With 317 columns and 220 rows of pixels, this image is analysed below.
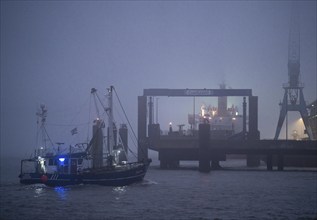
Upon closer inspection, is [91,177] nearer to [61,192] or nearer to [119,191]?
[61,192]

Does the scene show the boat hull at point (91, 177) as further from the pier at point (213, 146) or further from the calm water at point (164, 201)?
the pier at point (213, 146)

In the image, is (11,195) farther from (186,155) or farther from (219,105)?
(219,105)

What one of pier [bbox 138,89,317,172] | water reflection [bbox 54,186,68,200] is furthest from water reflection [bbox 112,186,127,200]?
pier [bbox 138,89,317,172]

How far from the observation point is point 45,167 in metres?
64.3

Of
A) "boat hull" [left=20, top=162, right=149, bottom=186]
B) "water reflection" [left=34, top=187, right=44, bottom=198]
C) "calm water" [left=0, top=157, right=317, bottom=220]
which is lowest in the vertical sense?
"water reflection" [left=34, top=187, right=44, bottom=198]

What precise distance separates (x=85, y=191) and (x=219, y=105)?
388 ft

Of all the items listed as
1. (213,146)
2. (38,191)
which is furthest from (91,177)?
(213,146)

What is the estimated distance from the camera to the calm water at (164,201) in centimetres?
Result: 4072

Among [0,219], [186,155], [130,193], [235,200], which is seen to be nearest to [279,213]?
[235,200]

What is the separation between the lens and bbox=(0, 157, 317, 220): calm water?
40.7 meters

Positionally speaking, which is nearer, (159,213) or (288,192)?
(159,213)

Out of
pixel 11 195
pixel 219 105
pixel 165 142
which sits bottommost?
pixel 11 195

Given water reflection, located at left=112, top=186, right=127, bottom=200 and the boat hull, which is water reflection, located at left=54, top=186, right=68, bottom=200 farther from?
water reflection, located at left=112, top=186, right=127, bottom=200

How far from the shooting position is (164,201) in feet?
163
